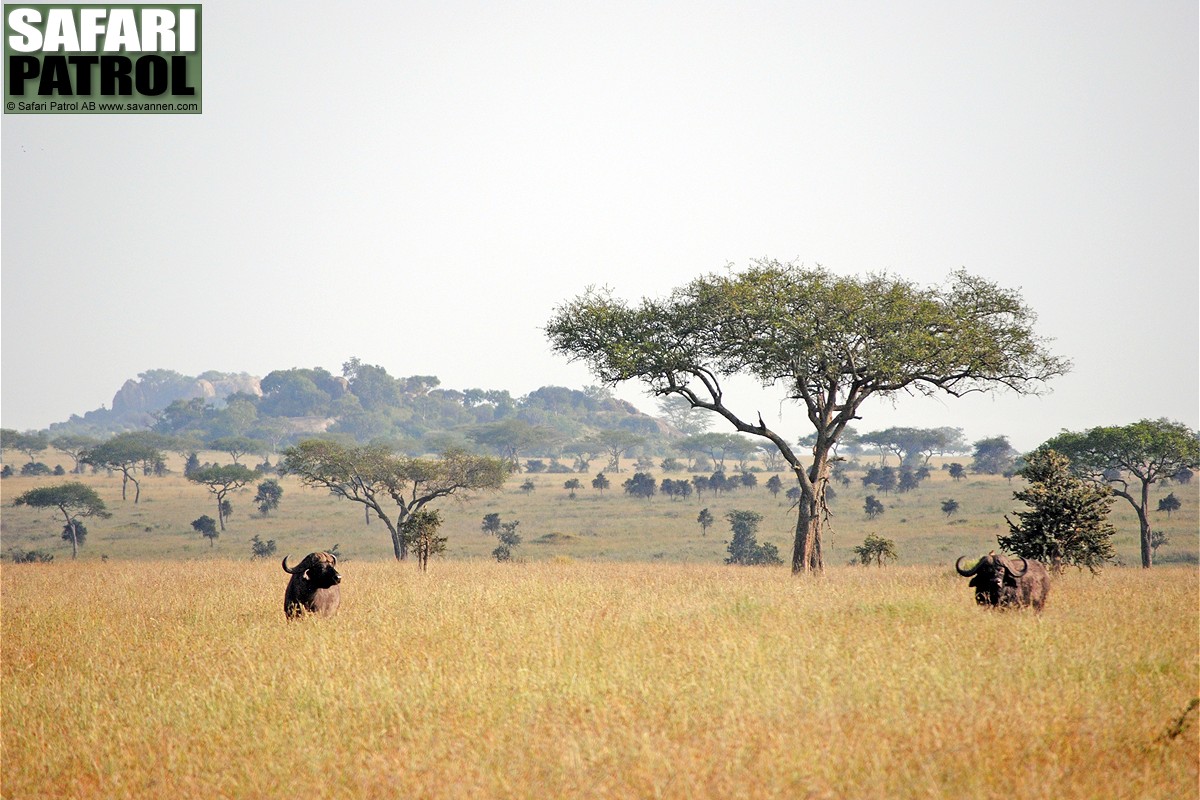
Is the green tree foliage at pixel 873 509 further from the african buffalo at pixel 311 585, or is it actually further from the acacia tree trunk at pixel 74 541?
the african buffalo at pixel 311 585

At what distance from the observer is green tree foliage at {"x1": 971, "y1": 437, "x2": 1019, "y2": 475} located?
77625 mm

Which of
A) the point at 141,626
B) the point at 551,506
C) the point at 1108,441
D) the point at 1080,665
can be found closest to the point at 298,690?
the point at 141,626

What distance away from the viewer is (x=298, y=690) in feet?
27.6

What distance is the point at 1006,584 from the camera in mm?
12383

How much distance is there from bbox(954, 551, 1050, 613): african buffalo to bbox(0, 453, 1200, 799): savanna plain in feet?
1.76

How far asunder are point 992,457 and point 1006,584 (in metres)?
72.5

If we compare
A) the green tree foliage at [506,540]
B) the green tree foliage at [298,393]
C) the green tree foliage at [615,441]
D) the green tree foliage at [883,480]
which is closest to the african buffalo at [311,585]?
the green tree foliage at [506,540]

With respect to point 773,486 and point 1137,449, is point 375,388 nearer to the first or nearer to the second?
point 773,486

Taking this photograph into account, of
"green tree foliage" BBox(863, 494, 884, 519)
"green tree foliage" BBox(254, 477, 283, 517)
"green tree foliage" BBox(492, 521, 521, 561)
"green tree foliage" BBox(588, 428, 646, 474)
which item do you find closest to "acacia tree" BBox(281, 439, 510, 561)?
"green tree foliage" BBox(492, 521, 521, 561)

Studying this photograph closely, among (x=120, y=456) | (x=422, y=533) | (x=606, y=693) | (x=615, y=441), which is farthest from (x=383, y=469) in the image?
(x=615, y=441)

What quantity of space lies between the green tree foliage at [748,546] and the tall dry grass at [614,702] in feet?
85.1

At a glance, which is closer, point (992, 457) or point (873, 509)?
point (873, 509)

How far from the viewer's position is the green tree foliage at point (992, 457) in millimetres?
77625

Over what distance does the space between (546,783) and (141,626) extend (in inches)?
363
